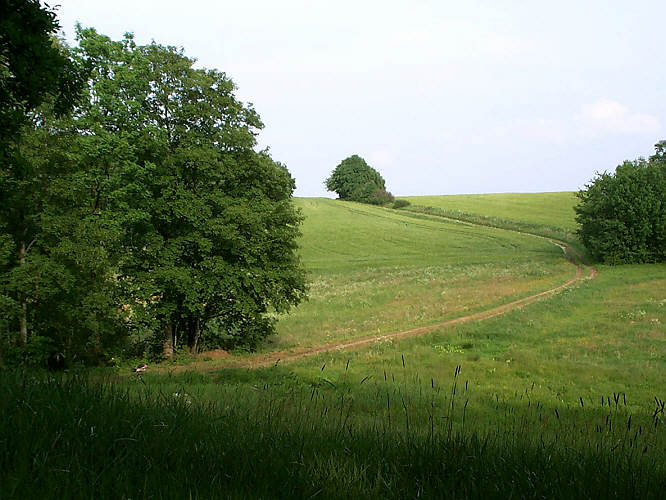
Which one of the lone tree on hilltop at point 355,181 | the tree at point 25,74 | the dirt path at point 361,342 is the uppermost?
the lone tree on hilltop at point 355,181

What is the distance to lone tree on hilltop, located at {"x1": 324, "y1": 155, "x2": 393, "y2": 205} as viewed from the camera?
13675 centimetres

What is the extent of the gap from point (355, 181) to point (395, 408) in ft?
444

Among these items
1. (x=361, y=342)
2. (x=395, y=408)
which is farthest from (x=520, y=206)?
(x=395, y=408)

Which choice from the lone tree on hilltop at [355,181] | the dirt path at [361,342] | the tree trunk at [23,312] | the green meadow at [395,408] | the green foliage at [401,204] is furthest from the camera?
the lone tree on hilltop at [355,181]

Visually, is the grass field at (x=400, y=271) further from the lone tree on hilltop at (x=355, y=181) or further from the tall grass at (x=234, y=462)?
the lone tree on hilltop at (x=355, y=181)

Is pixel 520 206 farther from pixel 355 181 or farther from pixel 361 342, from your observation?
pixel 361 342

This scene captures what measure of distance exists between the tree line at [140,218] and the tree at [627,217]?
46.8 metres

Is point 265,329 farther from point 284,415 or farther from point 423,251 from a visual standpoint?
point 423,251

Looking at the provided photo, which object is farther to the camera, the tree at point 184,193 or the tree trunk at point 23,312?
the tree at point 184,193

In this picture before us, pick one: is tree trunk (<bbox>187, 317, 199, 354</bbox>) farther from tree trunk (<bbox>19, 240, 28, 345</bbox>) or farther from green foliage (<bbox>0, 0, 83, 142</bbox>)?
green foliage (<bbox>0, 0, 83, 142</bbox>)

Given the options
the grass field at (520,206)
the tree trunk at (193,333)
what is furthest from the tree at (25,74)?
the grass field at (520,206)

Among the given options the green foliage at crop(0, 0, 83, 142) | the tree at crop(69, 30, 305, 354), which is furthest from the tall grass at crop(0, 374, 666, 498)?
the tree at crop(69, 30, 305, 354)

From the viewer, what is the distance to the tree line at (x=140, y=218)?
15.6 meters

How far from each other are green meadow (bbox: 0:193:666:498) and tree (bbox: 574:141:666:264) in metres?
5.24
